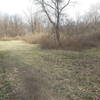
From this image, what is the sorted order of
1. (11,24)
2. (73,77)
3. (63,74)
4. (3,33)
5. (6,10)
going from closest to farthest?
(73,77) < (63,74) < (3,33) < (11,24) < (6,10)

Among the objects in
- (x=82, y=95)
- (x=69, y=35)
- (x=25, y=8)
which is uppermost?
(x=25, y=8)

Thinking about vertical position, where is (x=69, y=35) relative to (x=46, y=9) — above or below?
below

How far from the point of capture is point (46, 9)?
12109 millimetres

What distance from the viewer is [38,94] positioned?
2.76m

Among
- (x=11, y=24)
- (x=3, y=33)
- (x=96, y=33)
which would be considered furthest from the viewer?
(x=11, y=24)

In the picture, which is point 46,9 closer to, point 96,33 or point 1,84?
point 96,33

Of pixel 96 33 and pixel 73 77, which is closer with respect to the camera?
pixel 73 77

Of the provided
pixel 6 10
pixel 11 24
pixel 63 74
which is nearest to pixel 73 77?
pixel 63 74

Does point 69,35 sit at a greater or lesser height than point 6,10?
lesser

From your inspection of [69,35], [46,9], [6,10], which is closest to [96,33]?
[69,35]

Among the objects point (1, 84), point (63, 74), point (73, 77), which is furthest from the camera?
point (63, 74)

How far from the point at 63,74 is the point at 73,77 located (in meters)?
0.38

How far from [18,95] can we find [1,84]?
2.77ft

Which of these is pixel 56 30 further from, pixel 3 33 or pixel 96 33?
pixel 3 33
